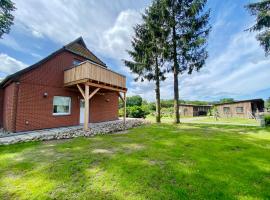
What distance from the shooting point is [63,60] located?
10.8 meters

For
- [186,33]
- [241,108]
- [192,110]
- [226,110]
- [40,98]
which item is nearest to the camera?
[40,98]

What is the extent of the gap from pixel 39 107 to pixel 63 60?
12.5 feet

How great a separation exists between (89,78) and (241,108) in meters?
26.0

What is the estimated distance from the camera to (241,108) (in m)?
24.6

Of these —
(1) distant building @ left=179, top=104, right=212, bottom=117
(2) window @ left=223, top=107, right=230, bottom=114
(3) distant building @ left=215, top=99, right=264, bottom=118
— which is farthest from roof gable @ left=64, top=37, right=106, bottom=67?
(1) distant building @ left=179, top=104, right=212, bottom=117

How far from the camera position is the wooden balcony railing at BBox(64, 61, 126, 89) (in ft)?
29.7

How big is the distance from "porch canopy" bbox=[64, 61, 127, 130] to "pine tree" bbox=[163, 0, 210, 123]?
5.53 m

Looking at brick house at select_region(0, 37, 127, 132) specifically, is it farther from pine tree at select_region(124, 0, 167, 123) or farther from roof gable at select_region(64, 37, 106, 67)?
pine tree at select_region(124, 0, 167, 123)

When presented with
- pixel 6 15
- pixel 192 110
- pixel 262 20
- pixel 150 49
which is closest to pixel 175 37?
pixel 150 49

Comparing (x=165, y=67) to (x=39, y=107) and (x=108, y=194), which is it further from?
(x=108, y=194)

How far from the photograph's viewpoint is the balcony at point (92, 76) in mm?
9047

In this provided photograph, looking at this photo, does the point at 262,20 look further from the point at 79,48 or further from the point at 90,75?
the point at 79,48

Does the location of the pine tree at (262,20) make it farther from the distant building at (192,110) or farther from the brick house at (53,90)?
the distant building at (192,110)

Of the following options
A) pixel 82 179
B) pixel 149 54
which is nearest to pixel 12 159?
pixel 82 179
